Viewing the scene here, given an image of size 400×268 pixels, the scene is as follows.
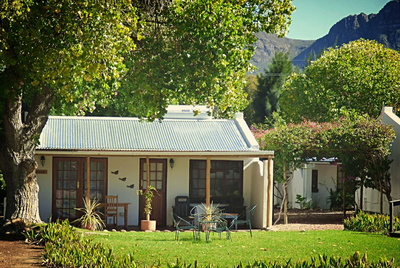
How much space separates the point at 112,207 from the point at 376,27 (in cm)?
8248

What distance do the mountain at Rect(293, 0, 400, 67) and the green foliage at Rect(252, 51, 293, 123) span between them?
2509 cm

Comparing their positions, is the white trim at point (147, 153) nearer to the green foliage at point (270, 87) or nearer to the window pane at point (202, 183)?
the window pane at point (202, 183)

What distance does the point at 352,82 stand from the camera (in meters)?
24.4

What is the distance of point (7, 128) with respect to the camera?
11.1m

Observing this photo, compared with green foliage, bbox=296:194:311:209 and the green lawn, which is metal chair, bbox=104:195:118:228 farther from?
green foliage, bbox=296:194:311:209

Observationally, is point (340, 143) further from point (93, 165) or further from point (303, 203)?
point (93, 165)

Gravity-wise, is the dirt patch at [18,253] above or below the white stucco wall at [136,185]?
below

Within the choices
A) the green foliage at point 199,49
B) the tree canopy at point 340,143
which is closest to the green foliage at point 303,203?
the tree canopy at point 340,143

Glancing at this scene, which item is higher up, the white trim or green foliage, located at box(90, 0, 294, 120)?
green foliage, located at box(90, 0, 294, 120)

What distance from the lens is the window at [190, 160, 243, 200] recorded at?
1580 cm

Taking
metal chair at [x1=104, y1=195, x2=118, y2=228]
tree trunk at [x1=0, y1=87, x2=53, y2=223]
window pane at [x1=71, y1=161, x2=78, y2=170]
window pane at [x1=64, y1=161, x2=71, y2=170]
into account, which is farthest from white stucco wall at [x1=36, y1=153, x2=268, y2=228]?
tree trunk at [x1=0, y1=87, x2=53, y2=223]

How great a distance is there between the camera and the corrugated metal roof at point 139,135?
14.4m

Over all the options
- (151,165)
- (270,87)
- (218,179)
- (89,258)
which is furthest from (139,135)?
(270,87)

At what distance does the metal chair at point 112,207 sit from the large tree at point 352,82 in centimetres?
1371
